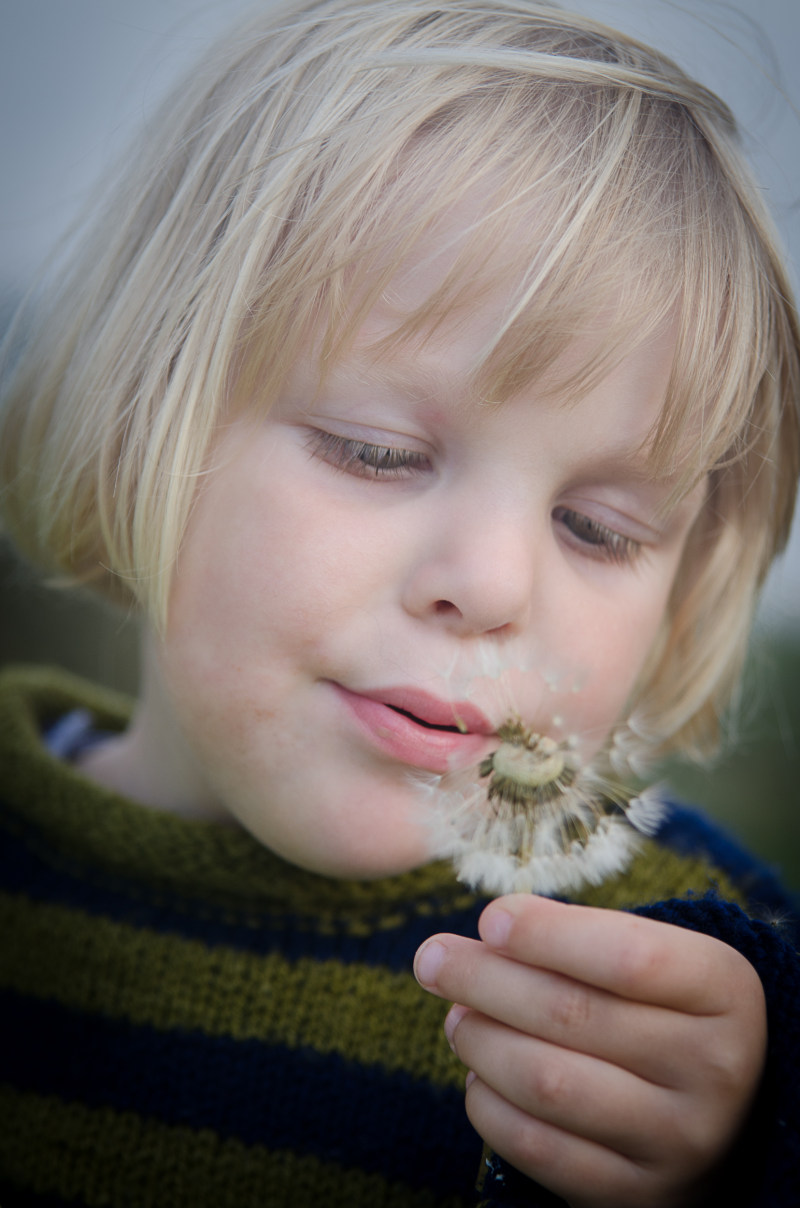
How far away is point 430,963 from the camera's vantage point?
995mm

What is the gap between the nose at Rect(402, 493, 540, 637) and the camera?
1143 millimetres

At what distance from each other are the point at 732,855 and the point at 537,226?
1.18 meters

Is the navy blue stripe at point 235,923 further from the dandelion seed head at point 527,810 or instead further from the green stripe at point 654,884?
the dandelion seed head at point 527,810

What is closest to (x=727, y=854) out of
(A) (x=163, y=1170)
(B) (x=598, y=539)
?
(B) (x=598, y=539)

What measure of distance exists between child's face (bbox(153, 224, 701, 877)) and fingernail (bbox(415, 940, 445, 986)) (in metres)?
0.29

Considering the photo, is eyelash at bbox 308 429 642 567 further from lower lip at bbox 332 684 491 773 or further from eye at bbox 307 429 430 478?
lower lip at bbox 332 684 491 773

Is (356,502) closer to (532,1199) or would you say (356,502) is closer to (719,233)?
(719,233)

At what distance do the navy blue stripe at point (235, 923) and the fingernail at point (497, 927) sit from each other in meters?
0.60

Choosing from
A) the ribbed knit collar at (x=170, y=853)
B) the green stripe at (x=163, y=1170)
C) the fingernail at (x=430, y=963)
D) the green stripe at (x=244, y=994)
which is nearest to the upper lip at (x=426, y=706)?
the fingernail at (x=430, y=963)

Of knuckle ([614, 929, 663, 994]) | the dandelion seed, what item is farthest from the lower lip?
knuckle ([614, 929, 663, 994])

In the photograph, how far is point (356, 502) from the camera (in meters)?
1.24

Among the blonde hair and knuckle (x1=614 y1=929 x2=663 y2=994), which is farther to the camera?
the blonde hair

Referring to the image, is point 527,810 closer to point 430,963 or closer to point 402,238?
point 430,963

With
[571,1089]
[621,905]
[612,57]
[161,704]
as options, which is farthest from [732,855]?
[612,57]
